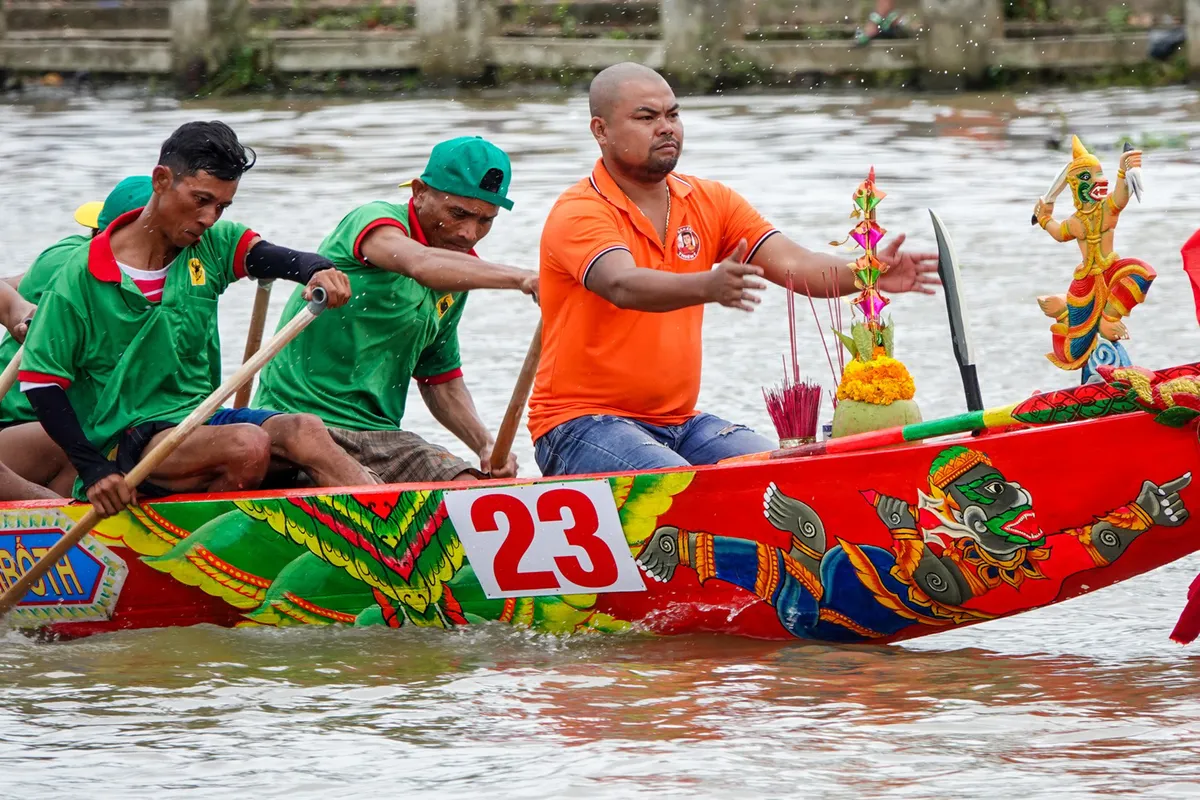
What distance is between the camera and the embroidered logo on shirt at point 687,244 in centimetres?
520

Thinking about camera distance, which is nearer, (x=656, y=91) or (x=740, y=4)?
(x=656, y=91)

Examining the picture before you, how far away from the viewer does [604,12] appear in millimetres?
22156

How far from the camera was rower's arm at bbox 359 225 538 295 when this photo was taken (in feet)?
17.3

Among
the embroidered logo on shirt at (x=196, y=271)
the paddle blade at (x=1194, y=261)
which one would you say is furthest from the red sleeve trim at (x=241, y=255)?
the paddle blade at (x=1194, y=261)

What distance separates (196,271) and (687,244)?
4.55 feet

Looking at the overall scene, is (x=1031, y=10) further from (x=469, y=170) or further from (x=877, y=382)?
(x=877, y=382)

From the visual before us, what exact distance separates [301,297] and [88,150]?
13281 mm

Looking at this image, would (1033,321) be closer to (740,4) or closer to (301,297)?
(301,297)

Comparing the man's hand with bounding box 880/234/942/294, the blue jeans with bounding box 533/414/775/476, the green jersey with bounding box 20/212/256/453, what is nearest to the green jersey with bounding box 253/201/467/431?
the green jersey with bounding box 20/212/256/453

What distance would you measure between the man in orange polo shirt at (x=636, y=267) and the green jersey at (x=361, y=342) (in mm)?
604

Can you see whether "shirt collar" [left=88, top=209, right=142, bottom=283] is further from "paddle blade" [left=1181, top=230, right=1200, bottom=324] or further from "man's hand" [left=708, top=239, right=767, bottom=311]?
"paddle blade" [left=1181, top=230, right=1200, bottom=324]

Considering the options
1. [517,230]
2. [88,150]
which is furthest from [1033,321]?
[88,150]

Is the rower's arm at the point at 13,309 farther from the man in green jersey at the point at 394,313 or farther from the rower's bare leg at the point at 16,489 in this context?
the man in green jersey at the point at 394,313

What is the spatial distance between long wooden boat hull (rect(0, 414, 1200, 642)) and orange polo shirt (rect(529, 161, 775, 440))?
1.20 feet
